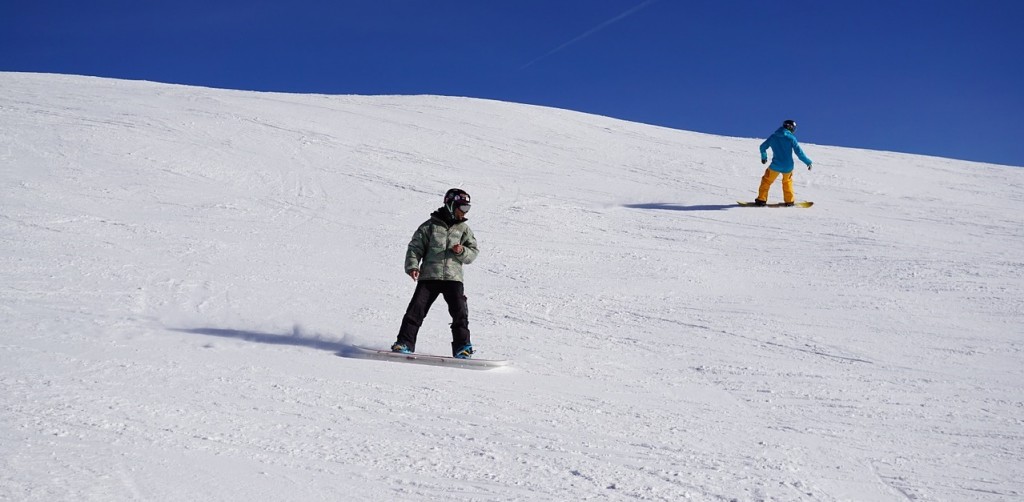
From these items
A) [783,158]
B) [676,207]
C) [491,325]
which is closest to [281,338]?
[491,325]

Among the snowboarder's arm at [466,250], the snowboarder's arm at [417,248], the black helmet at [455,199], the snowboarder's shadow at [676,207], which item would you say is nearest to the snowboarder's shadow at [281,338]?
the snowboarder's arm at [417,248]

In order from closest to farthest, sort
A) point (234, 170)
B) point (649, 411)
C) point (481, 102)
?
point (649, 411) → point (234, 170) → point (481, 102)

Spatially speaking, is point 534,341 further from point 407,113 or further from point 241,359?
point 407,113

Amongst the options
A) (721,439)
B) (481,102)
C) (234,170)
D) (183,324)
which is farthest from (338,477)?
(481,102)

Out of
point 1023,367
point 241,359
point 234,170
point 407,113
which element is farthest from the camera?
point 407,113

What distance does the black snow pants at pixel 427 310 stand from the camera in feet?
21.0

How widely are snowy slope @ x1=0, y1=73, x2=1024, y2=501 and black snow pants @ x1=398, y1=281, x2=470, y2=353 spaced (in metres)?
0.48

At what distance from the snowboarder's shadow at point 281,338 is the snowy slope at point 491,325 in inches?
1.6

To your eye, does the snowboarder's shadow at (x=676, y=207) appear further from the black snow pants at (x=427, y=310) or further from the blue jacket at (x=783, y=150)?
the black snow pants at (x=427, y=310)

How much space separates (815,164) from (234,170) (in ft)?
43.6

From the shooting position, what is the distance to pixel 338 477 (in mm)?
3629

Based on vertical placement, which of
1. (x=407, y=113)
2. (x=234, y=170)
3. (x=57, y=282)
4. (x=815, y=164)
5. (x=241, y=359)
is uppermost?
(x=407, y=113)

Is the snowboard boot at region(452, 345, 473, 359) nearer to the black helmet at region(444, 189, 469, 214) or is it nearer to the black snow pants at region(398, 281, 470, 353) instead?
the black snow pants at region(398, 281, 470, 353)

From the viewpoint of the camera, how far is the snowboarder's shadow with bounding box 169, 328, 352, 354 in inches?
252
